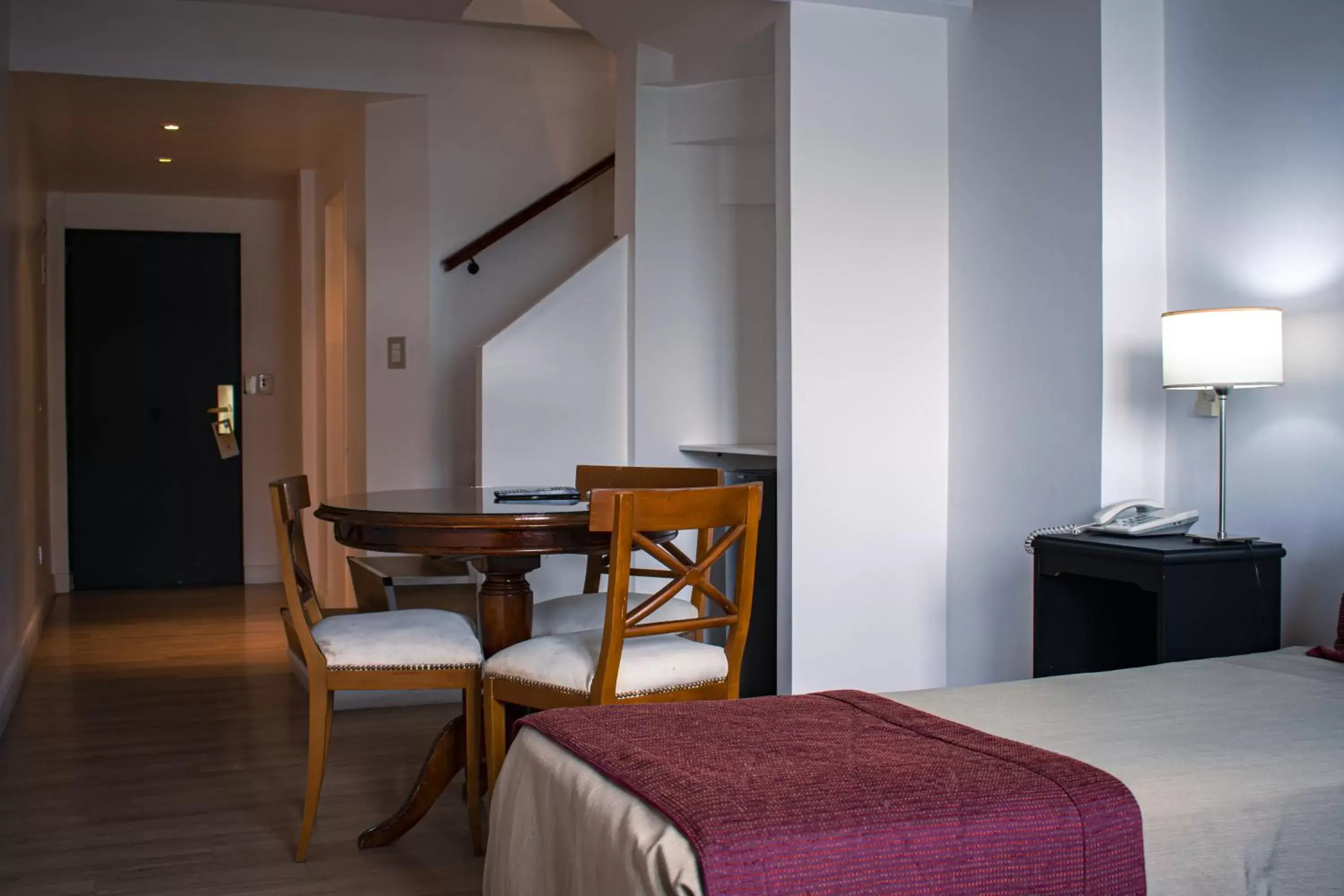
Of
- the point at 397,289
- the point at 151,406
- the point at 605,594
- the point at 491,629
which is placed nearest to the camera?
the point at 491,629

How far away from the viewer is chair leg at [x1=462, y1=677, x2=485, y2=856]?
9.20ft

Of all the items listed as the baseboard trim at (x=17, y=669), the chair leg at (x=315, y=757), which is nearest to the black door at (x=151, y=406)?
the baseboard trim at (x=17, y=669)

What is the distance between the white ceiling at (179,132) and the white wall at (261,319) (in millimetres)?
174

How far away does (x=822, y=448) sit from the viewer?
12.2 feet

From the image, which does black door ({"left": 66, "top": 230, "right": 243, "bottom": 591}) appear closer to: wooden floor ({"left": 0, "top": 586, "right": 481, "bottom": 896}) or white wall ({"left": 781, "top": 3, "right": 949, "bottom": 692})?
wooden floor ({"left": 0, "top": 586, "right": 481, "bottom": 896})

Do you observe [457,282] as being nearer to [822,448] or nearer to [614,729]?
[822,448]

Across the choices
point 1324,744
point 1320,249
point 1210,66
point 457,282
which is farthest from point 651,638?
point 457,282

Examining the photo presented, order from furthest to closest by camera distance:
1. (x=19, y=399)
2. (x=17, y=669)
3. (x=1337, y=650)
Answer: (x=19, y=399) < (x=17, y=669) < (x=1337, y=650)

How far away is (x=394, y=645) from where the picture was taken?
2775 mm

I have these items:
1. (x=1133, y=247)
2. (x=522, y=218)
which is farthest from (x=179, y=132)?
(x=1133, y=247)

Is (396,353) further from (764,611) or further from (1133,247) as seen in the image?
(1133,247)

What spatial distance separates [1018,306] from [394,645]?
6.60ft

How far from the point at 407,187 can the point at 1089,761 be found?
4600 mm

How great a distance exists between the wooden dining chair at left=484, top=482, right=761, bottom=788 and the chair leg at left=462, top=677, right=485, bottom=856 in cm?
5
